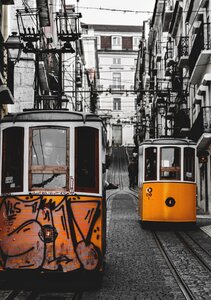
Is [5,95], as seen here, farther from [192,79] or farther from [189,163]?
[192,79]

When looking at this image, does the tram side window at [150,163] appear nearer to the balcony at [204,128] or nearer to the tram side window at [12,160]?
the balcony at [204,128]

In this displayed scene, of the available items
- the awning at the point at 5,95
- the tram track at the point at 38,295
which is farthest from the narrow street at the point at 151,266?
the awning at the point at 5,95

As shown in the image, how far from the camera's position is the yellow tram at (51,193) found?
31.4 ft

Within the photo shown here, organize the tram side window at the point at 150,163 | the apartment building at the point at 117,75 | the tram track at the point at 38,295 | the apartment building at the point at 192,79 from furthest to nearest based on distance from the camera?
the apartment building at the point at 117,75, the apartment building at the point at 192,79, the tram side window at the point at 150,163, the tram track at the point at 38,295

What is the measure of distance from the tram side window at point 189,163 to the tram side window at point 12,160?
9488 mm

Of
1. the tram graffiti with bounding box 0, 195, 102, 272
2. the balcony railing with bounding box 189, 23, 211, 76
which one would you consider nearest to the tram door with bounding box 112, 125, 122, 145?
the balcony railing with bounding box 189, 23, 211, 76

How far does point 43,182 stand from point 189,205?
996 centimetres

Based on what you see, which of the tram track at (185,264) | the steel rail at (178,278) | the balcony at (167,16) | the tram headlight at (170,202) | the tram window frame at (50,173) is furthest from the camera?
the balcony at (167,16)

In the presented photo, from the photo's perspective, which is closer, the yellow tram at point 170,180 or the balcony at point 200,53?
the yellow tram at point 170,180

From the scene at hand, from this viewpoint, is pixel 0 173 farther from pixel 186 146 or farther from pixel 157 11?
pixel 157 11

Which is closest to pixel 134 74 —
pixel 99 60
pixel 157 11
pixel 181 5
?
pixel 99 60

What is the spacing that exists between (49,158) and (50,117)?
60cm

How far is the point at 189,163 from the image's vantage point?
18859 millimetres

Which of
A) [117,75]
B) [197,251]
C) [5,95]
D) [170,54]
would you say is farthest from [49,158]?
[117,75]
